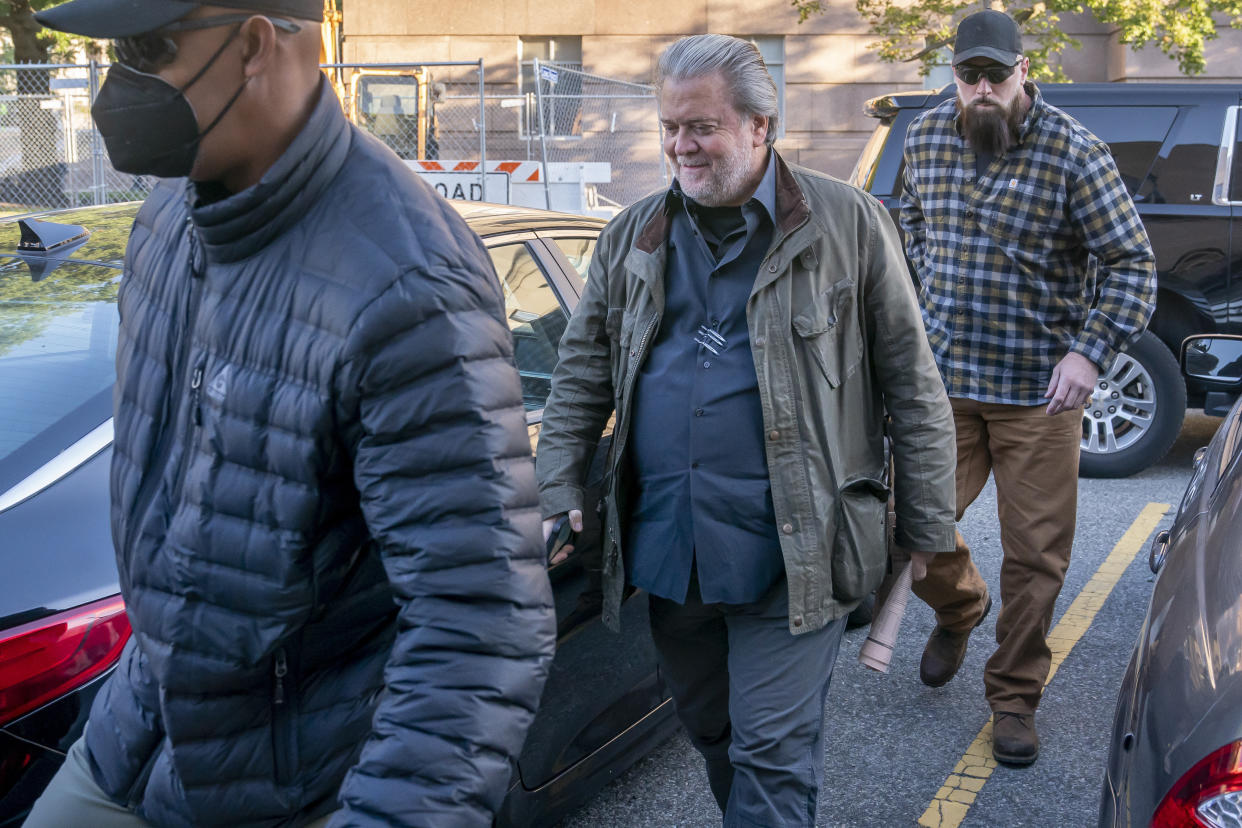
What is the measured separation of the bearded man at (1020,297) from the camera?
11.5 ft

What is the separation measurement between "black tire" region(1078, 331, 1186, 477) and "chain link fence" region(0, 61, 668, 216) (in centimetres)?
499

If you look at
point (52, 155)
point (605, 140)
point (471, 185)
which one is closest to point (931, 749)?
point (471, 185)

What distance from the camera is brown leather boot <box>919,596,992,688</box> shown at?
4070 millimetres

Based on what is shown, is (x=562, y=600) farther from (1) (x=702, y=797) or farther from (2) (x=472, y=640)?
(2) (x=472, y=640)

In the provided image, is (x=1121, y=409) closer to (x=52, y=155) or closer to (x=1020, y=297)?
(x=1020, y=297)

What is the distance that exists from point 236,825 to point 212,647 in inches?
9.6

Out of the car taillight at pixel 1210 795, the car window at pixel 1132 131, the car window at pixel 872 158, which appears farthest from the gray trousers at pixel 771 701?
the car window at pixel 1132 131

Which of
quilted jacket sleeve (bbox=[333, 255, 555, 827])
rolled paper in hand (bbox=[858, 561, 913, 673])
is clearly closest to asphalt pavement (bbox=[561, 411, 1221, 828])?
rolled paper in hand (bbox=[858, 561, 913, 673])

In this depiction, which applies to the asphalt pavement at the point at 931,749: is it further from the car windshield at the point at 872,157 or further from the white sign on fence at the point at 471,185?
the white sign on fence at the point at 471,185

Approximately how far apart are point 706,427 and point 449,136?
1816 cm

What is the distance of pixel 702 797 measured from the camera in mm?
3529

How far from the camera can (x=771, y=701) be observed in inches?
99.1

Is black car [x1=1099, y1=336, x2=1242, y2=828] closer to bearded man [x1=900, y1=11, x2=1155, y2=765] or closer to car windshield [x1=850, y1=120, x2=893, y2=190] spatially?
bearded man [x1=900, y1=11, x2=1155, y2=765]

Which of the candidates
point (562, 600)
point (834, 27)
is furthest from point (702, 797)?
point (834, 27)
